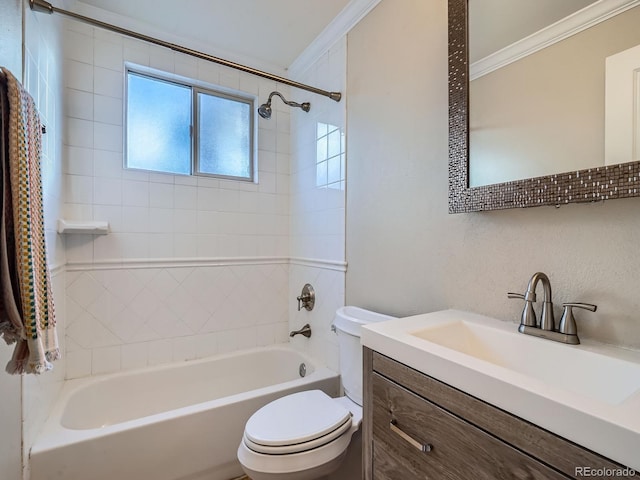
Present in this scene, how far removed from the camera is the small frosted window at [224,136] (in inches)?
88.4

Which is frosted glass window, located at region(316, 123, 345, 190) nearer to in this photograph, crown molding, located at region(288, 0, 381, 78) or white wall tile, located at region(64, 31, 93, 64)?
crown molding, located at region(288, 0, 381, 78)

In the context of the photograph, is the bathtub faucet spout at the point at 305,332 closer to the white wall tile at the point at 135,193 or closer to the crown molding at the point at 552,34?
the white wall tile at the point at 135,193

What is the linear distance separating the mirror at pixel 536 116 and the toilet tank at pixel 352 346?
0.64m

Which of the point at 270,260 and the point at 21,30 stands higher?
the point at 21,30

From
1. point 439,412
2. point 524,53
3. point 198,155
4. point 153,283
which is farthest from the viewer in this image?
point 198,155

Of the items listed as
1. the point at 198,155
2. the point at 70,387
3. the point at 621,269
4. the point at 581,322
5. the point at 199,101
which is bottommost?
the point at 70,387

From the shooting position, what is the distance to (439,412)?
703mm

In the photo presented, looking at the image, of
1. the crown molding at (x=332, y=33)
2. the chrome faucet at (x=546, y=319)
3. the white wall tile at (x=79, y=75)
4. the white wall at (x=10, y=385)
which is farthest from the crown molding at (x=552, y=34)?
the white wall tile at (x=79, y=75)

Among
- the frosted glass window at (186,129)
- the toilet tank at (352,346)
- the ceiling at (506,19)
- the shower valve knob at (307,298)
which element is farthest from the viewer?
the shower valve knob at (307,298)

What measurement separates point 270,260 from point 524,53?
192 centimetres

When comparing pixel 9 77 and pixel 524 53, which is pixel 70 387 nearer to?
pixel 9 77

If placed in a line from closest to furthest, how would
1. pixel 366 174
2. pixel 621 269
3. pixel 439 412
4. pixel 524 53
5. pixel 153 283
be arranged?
pixel 439 412
pixel 621 269
pixel 524 53
pixel 366 174
pixel 153 283

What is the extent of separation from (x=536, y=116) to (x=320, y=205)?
132 centimetres

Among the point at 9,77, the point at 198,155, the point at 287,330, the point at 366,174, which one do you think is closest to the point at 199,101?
the point at 198,155
